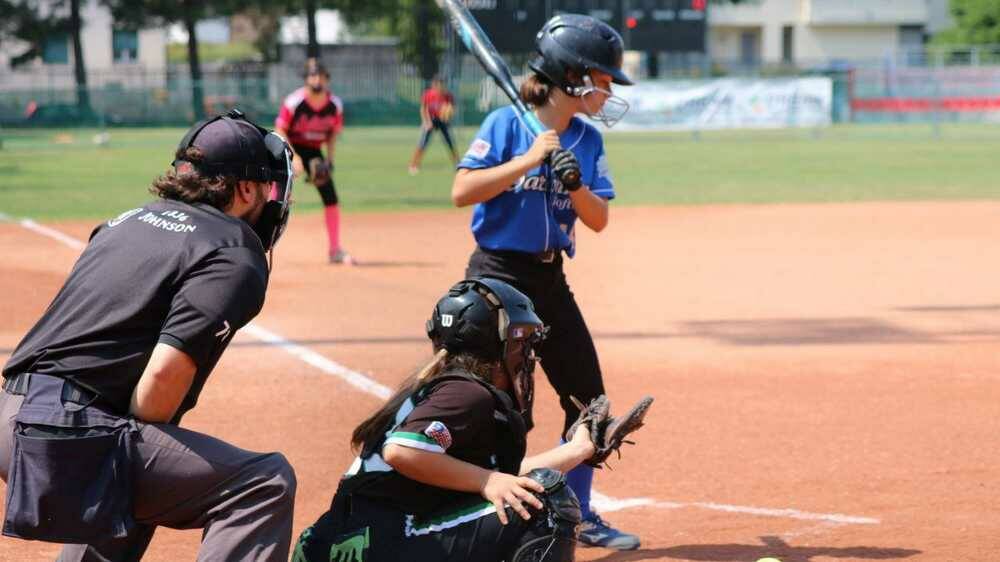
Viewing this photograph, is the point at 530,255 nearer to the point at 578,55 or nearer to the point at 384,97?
the point at 578,55

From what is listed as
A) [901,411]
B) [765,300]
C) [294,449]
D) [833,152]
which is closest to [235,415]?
[294,449]

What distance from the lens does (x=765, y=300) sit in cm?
1176

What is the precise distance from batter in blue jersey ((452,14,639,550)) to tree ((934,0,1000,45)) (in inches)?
2555

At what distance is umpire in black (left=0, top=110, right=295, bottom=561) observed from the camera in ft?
11.5

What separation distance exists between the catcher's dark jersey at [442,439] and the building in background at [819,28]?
76237mm

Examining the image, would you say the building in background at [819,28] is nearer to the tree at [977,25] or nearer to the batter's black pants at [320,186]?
the tree at [977,25]

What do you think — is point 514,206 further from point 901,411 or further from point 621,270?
point 621,270

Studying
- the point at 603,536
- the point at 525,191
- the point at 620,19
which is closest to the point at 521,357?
the point at 525,191

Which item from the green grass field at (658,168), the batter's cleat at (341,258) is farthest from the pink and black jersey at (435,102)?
the batter's cleat at (341,258)

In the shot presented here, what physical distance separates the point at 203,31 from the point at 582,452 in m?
91.4

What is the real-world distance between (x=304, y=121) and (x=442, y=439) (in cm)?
1036

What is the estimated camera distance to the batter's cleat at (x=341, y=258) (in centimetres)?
1393

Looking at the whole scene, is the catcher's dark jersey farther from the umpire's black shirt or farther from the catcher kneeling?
the umpire's black shirt

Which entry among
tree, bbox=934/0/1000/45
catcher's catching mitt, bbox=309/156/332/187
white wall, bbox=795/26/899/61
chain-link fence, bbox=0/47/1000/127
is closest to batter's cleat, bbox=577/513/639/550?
catcher's catching mitt, bbox=309/156/332/187
